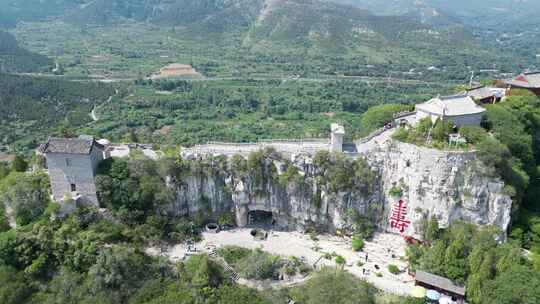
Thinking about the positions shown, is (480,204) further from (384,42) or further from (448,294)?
(384,42)

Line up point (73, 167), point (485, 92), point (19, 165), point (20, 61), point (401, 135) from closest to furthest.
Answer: point (73, 167) < point (401, 135) < point (19, 165) < point (485, 92) < point (20, 61)

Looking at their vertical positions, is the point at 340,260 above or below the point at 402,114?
below

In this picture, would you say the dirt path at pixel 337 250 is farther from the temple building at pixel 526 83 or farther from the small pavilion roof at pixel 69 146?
the temple building at pixel 526 83

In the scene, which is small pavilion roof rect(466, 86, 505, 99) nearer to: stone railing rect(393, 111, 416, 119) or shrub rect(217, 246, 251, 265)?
stone railing rect(393, 111, 416, 119)

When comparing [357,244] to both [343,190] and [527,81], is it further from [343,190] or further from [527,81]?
[527,81]

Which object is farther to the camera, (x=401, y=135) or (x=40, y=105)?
(x=40, y=105)

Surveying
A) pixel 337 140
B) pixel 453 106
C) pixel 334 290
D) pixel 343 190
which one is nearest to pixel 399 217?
pixel 343 190

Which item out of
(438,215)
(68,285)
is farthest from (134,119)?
(438,215)
